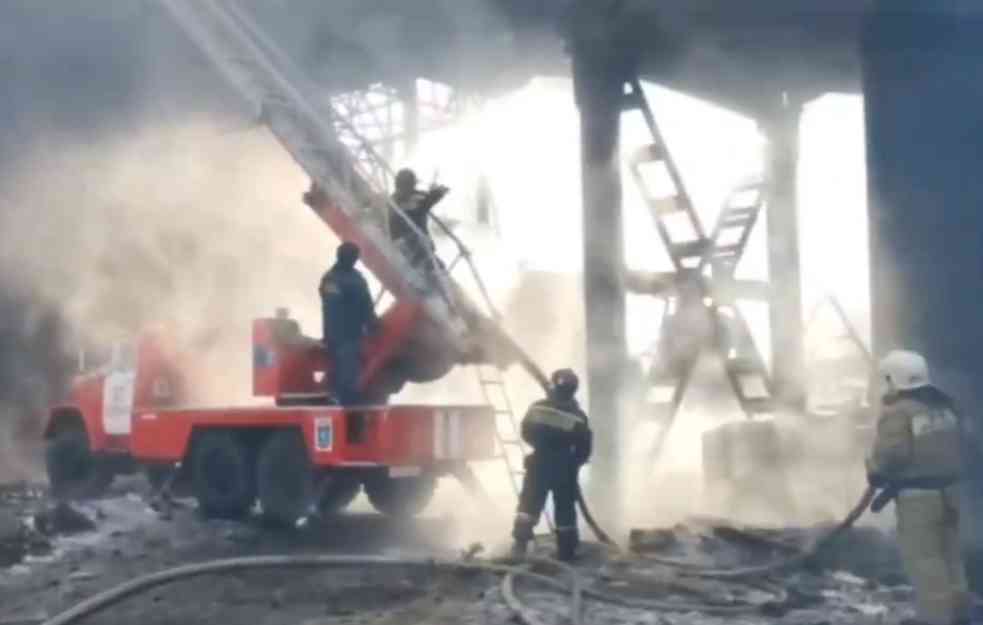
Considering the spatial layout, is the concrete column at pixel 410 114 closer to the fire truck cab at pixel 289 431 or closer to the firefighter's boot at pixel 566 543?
the fire truck cab at pixel 289 431

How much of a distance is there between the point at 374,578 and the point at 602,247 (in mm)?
5266

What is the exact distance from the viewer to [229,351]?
14.5 metres

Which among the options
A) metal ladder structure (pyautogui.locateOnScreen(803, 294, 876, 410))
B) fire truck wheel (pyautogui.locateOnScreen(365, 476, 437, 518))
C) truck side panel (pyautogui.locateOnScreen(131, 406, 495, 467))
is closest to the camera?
truck side panel (pyautogui.locateOnScreen(131, 406, 495, 467))

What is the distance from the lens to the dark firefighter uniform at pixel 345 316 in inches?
469

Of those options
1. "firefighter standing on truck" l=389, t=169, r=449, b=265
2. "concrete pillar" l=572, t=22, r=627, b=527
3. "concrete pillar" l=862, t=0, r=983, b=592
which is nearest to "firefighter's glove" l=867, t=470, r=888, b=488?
"concrete pillar" l=862, t=0, r=983, b=592

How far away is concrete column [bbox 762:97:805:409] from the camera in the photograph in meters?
16.6

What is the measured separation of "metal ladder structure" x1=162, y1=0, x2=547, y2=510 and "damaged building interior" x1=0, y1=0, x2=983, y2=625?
1.6 inches

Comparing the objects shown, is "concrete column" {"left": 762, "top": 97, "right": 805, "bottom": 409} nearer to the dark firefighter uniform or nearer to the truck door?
the dark firefighter uniform

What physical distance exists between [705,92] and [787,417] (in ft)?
12.4

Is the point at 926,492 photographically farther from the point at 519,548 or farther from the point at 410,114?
the point at 410,114

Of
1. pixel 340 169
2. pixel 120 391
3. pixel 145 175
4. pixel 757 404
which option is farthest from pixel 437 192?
pixel 145 175

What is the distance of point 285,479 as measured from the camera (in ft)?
39.7

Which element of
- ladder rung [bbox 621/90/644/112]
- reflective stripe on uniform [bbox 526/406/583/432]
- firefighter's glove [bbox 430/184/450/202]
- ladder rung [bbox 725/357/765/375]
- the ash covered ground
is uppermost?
ladder rung [bbox 621/90/644/112]

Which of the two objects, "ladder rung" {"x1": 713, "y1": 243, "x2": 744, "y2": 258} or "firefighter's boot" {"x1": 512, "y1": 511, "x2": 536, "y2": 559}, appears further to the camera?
"ladder rung" {"x1": 713, "y1": 243, "x2": 744, "y2": 258}
